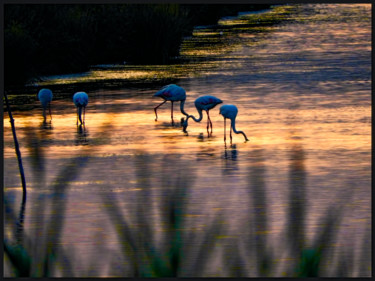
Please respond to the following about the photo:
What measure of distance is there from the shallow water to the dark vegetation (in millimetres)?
2662

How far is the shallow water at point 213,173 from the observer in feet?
13.4

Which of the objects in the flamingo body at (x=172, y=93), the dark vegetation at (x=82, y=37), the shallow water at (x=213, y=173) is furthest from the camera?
the dark vegetation at (x=82, y=37)

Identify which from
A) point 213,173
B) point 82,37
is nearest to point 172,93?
point 213,173

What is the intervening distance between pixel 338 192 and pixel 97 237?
315cm

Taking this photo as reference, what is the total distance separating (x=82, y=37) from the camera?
25.7 m

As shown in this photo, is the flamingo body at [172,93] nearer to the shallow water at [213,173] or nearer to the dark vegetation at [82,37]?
A: the shallow water at [213,173]

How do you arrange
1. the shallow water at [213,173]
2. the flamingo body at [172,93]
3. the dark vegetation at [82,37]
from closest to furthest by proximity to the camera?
the shallow water at [213,173] → the flamingo body at [172,93] → the dark vegetation at [82,37]

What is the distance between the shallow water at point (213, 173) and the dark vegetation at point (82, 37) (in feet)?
8.74

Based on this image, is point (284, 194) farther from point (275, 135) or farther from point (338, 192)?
point (275, 135)

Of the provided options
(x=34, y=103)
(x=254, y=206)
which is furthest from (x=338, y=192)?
(x=34, y=103)

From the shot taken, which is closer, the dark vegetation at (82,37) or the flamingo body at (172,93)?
the flamingo body at (172,93)

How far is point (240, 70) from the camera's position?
2527cm

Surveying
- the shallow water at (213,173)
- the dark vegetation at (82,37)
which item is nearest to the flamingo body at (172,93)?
the shallow water at (213,173)

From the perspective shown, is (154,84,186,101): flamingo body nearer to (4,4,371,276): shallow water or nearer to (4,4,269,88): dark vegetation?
(4,4,371,276): shallow water
